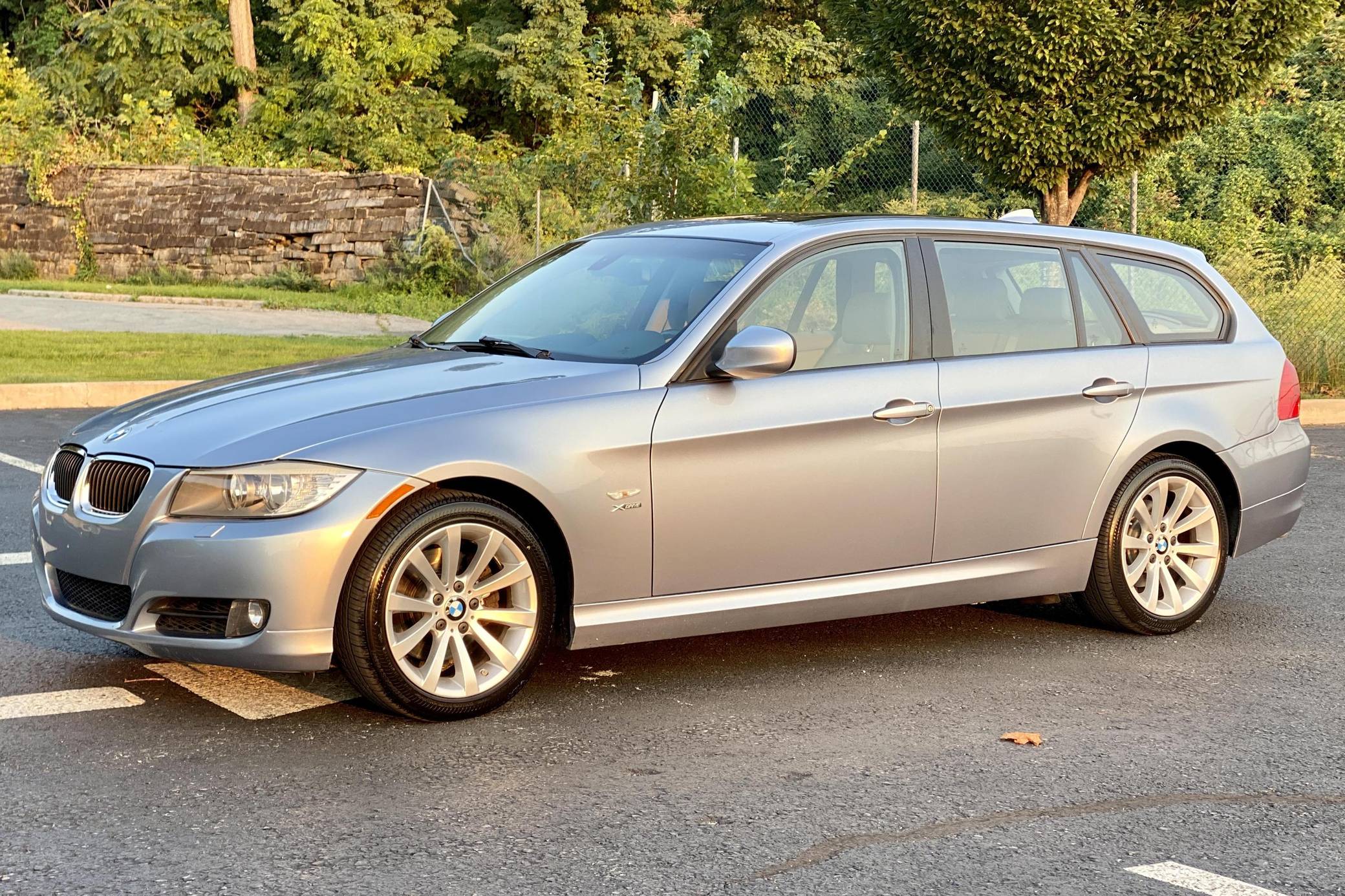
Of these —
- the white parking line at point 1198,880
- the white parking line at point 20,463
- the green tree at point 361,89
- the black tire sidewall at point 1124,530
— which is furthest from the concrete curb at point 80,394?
the green tree at point 361,89

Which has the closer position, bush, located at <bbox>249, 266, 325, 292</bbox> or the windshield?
the windshield

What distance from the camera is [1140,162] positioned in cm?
1695

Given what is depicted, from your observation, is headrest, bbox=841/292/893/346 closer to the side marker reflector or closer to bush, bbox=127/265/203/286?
the side marker reflector

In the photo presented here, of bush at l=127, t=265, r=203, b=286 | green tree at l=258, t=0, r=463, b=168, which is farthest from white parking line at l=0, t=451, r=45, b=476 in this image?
green tree at l=258, t=0, r=463, b=168

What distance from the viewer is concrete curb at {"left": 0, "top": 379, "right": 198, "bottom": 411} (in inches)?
535

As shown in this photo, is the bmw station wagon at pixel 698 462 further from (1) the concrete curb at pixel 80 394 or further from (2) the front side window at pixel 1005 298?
(1) the concrete curb at pixel 80 394

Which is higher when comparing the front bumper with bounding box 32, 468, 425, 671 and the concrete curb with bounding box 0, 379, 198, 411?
the front bumper with bounding box 32, 468, 425, 671

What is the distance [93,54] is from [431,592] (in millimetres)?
41591

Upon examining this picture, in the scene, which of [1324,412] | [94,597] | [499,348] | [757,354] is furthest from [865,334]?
[1324,412]

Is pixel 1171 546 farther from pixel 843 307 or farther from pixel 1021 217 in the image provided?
pixel 843 307

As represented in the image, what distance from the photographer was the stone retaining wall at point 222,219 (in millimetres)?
27906

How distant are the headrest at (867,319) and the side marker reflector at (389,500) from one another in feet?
5.77

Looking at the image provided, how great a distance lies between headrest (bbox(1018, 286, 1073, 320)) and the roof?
237 mm

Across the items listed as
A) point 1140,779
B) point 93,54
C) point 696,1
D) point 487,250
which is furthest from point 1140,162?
point 93,54
